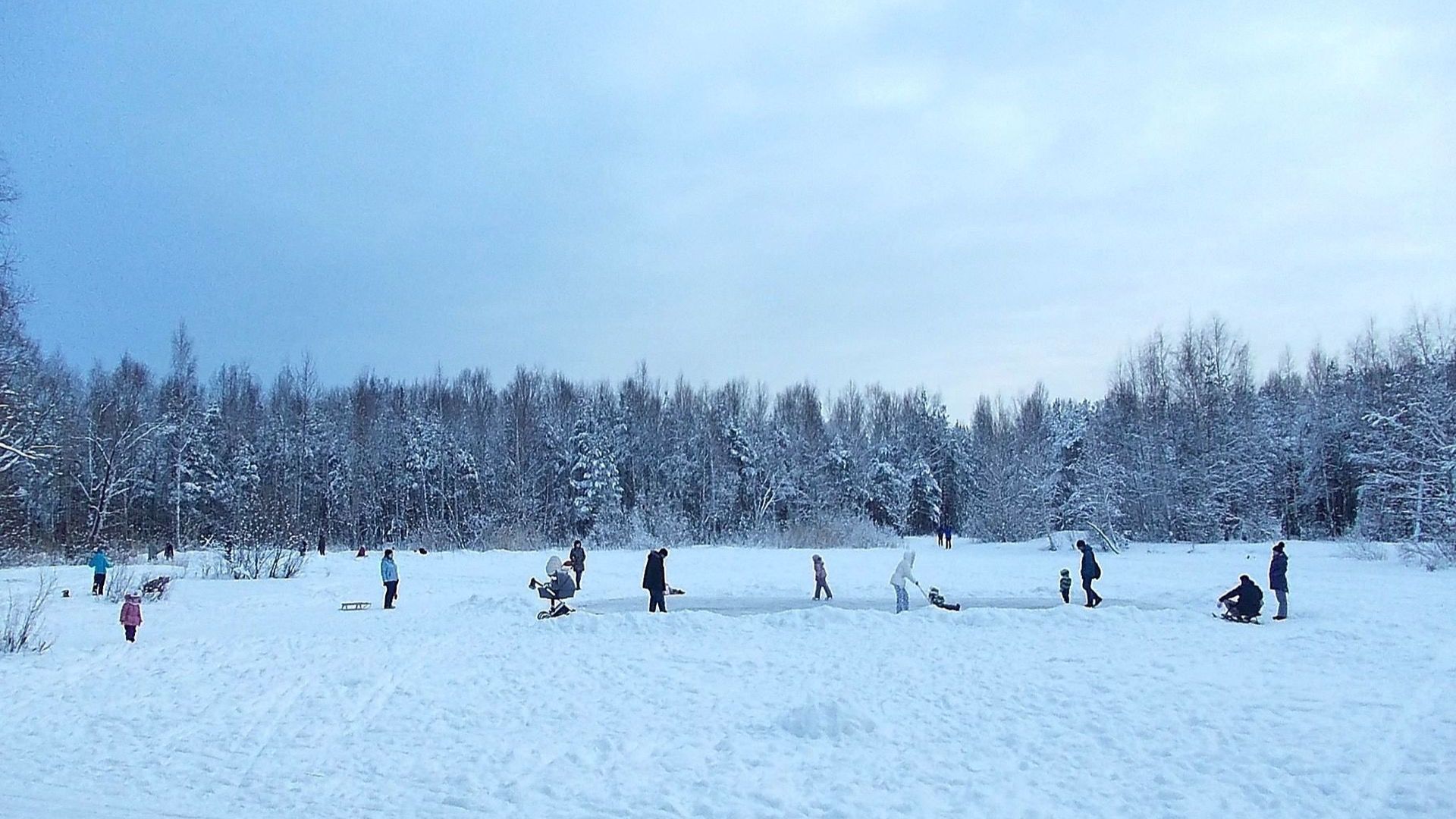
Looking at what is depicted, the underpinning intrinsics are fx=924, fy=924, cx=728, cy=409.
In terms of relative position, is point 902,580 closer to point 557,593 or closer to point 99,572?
point 557,593

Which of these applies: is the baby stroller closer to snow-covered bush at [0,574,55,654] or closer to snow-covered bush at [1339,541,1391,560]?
snow-covered bush at [0,574,55,654]

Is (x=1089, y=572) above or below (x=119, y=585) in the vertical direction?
above

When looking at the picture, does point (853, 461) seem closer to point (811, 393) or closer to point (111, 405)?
point (811, 393)

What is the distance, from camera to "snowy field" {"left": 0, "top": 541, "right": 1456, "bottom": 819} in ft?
27.3

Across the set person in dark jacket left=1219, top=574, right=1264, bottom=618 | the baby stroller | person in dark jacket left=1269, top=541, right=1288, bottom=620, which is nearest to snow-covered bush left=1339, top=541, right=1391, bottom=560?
person in dark jacket left=1269, top=541, right=1288, bottom=620

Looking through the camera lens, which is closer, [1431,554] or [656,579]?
[656,579]

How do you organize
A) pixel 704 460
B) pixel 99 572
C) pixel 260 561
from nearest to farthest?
pixel 99 572 < pixel 260 561 < pixel 704 460

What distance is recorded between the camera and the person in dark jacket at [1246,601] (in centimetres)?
1732

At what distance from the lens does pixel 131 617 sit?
1659 cm

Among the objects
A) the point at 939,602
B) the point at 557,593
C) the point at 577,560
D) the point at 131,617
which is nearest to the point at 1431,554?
the point at 939,602

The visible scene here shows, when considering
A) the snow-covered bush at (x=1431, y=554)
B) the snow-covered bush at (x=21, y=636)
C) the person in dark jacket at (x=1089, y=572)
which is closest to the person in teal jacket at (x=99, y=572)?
the snow-covered bush at (x=21, y=636)

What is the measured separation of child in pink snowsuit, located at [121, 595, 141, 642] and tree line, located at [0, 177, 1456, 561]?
6.99m

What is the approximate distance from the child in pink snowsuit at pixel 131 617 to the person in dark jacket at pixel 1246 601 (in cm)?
2008

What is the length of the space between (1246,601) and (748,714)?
11.4m
